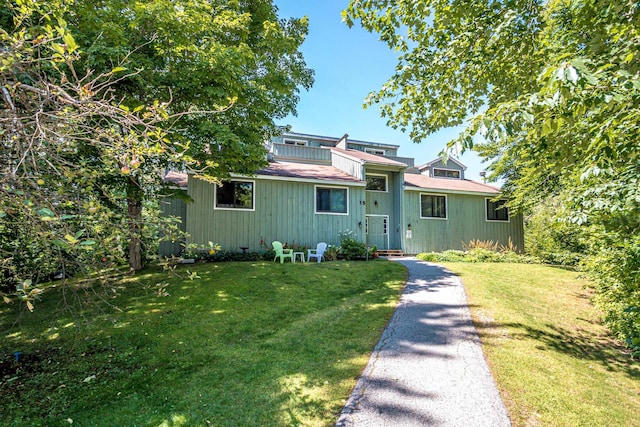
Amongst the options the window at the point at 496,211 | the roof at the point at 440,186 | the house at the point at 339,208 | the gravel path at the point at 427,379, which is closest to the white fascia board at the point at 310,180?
the house at the point at 339,208

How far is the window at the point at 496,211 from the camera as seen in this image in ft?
52.7

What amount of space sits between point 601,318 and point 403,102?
19.7 feet

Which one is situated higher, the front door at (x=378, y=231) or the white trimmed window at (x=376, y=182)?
the white trimmed window at (x=376, y=182)

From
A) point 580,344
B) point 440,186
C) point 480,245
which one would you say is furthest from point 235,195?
point 480,245

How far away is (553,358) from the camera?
13.7 feet

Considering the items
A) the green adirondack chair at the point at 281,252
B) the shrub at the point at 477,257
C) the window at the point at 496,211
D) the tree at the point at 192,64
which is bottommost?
the shrub at the point at 477,257

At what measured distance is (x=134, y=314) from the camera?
593 cm

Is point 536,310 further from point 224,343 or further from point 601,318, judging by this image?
point 224,343

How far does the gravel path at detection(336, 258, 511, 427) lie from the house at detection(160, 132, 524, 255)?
7442 mm

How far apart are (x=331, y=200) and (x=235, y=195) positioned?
409 cm

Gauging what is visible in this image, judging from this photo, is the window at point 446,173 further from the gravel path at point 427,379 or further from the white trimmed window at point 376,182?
the gravel path at point 427,379

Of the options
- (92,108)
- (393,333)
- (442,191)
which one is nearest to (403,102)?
(393,333)

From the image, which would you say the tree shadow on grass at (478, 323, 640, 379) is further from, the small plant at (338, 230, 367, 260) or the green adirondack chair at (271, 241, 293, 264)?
the small plant at (338, 230, 367, 260)

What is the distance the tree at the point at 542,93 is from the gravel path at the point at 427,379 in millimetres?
2203
